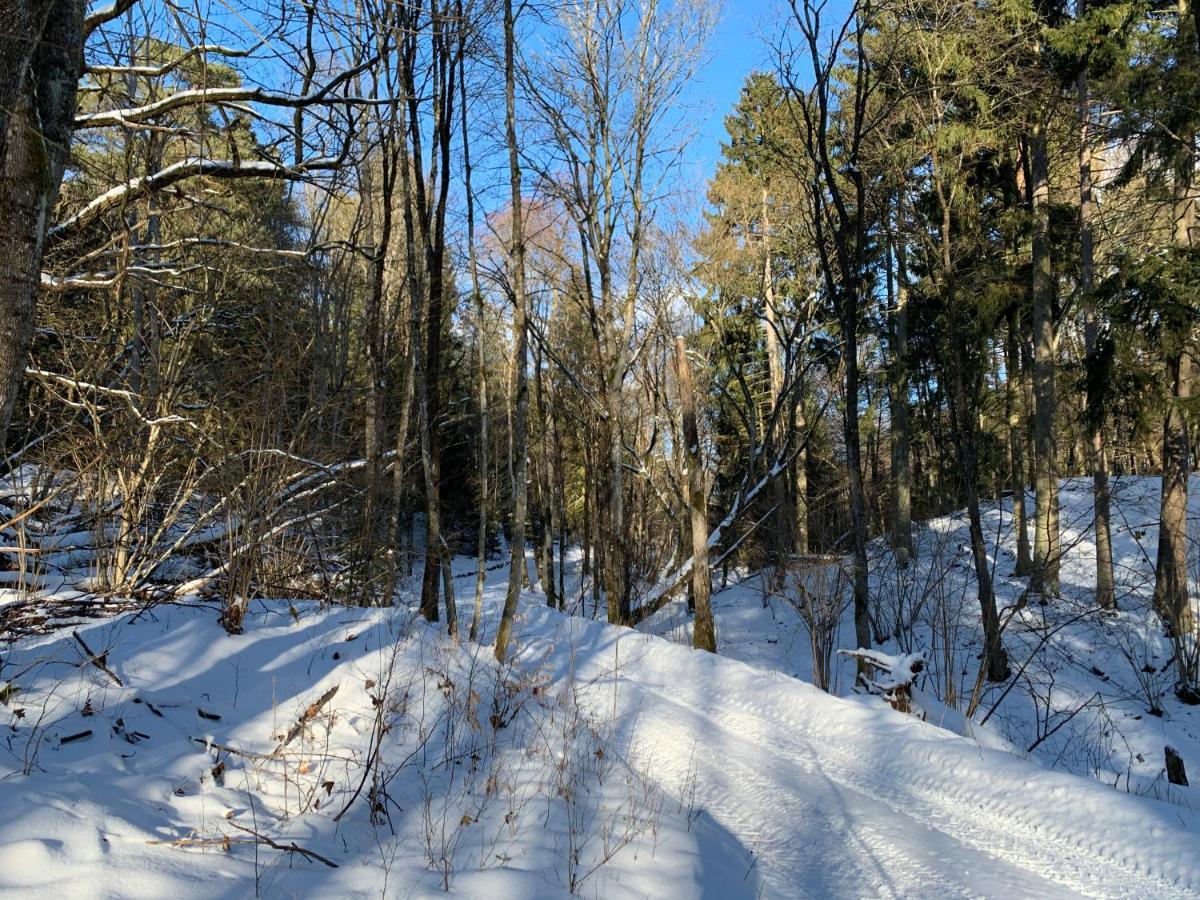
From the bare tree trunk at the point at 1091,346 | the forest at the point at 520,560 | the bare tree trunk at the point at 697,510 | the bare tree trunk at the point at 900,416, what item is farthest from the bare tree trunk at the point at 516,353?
the bare tree trunk at the point at 900,416

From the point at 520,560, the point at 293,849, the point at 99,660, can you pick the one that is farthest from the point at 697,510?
the point at 293,849

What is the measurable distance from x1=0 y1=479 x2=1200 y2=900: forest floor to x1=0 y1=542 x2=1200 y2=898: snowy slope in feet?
0.05

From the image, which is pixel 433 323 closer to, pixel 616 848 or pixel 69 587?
pixel 69 587

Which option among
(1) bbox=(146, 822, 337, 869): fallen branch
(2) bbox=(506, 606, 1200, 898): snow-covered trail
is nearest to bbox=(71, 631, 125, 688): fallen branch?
(1) bbox=(146, 822, 337, 869): fallen branch

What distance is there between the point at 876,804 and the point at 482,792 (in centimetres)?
224

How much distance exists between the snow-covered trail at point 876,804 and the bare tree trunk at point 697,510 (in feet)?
6.32

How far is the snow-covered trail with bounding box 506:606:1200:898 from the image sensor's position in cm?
314

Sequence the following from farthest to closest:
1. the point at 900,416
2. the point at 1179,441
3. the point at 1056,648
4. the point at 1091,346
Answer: the point at 900,416 → the point at 1091,346 → the point at 1056,648 → the point at 1179,441

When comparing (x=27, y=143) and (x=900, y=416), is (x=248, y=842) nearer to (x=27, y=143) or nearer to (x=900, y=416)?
(x=27, y=143)

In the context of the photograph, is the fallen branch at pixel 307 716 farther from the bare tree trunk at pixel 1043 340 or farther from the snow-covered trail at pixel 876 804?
the bare tree trunk at pixel 1043 340

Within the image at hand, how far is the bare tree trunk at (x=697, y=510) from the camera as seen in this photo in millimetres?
7898

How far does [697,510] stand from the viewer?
25.9 ft

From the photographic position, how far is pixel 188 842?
2.64 m

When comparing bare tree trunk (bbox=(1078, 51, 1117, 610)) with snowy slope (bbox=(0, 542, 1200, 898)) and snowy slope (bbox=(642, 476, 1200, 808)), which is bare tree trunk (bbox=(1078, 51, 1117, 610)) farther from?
snowy slope (bbox=(0, 542, 1200, 898))
